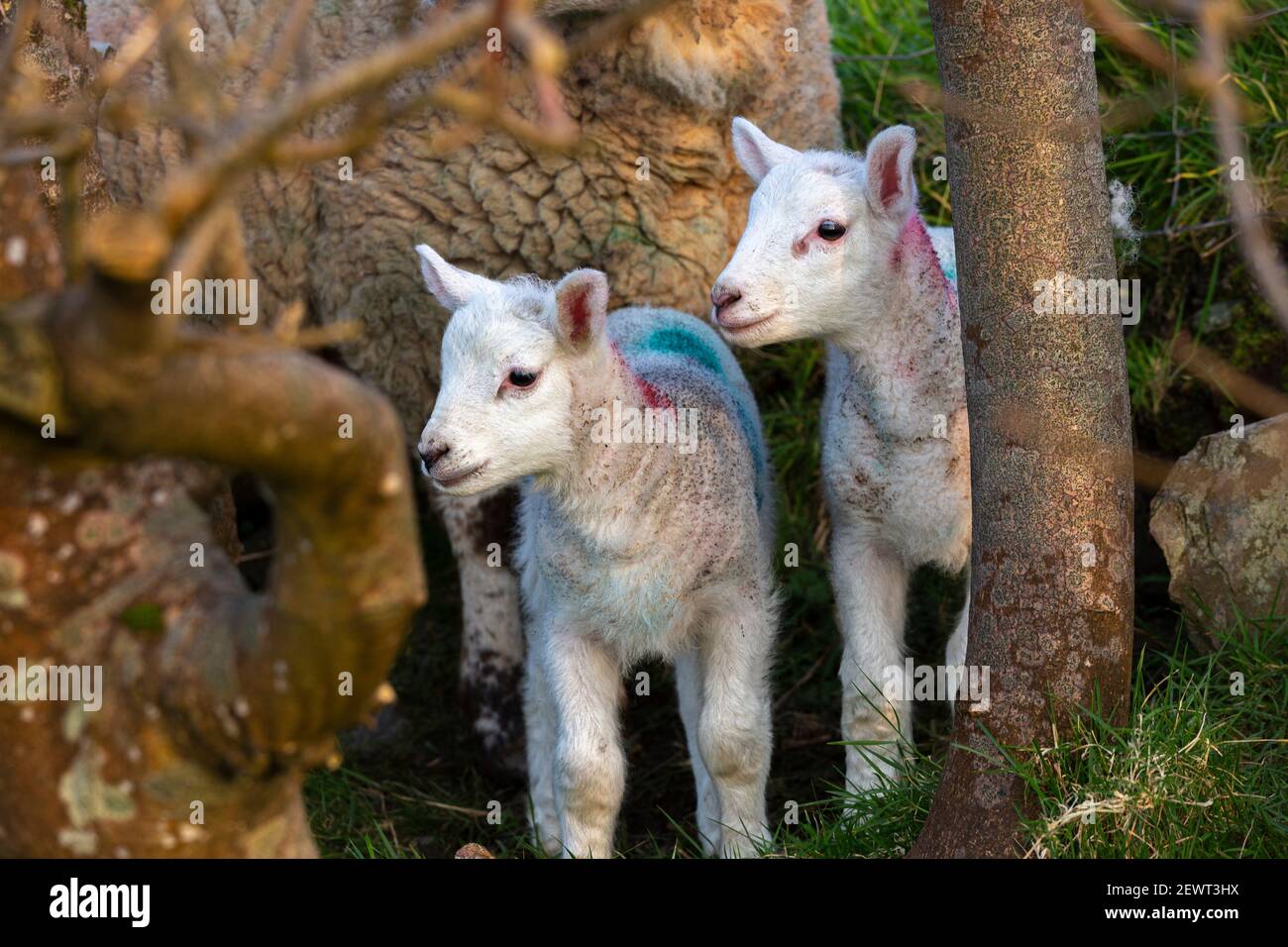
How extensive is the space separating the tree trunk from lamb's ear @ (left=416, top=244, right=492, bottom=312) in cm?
138

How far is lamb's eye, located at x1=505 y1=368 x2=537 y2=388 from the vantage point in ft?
→ 12.4

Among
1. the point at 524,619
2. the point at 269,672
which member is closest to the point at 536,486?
the point at 524,619

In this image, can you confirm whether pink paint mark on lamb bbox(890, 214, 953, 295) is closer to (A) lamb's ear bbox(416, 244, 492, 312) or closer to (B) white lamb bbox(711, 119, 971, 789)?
(B) white lamb bbox(711, 119, 971, 789)

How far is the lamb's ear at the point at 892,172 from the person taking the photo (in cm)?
406

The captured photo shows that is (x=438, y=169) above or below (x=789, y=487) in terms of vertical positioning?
above

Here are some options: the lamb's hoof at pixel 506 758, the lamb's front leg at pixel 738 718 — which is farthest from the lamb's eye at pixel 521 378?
the lamb's hoof at pixel 506 758

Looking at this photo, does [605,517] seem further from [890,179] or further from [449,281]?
[890,179]

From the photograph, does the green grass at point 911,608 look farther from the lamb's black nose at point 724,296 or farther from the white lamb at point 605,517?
the lamb's black nose at point 724,296

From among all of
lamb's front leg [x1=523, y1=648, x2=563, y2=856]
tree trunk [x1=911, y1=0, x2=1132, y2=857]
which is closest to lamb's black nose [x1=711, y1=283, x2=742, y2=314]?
tree trunk [x1=911, y1=0, x2=1132, y2=857]

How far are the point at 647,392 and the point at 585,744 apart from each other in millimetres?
955

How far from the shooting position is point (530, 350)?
3803 millimetres

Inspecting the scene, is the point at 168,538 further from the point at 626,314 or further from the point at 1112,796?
the point at 626,314

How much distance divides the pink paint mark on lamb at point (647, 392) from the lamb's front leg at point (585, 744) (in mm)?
662

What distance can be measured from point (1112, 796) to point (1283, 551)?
1.26 m
